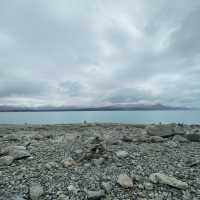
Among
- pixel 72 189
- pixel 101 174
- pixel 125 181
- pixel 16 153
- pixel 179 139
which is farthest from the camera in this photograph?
pixel 179 139

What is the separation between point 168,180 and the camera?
4.89 m

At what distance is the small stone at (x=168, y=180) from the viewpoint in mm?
4719

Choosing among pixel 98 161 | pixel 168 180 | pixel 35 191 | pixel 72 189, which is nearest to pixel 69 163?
pixel 98 161

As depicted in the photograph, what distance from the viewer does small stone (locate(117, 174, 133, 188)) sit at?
15.6 ft

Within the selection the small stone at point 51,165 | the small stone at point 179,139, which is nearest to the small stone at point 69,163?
the small stone at point 51,165

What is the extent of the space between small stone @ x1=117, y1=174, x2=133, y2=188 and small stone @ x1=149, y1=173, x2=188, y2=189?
2.18ft

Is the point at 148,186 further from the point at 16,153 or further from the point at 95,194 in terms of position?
the point at 16,153

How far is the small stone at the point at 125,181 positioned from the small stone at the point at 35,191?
2036mm

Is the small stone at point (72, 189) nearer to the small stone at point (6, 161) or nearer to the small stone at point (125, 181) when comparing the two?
the small stone at point (125, 181)

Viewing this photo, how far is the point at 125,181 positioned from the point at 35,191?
2329 mm

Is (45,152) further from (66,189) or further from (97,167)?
(66,189)

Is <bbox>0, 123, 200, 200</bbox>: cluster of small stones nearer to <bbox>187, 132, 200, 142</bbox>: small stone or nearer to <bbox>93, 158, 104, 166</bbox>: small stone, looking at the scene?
<bbox>93, 158, 104, 166</bbox>: small stone

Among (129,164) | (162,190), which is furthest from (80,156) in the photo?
(162,190)

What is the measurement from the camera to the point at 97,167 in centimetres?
598
